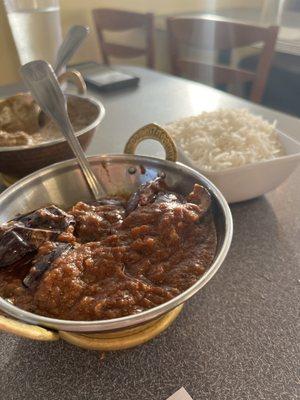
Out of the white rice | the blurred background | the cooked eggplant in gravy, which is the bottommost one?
the blurred background

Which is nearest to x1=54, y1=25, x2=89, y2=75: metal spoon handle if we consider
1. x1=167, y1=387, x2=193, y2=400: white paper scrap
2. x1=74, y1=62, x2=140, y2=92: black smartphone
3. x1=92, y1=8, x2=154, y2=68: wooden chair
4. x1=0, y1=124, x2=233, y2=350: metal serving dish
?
x1=0, y1=124, x2=233, y2=350: metal serving dish

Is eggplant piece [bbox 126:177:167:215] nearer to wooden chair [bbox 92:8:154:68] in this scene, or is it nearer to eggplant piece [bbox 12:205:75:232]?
eggplant piece [bbox 12:205:75:232]

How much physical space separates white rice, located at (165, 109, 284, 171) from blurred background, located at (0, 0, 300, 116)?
1032 mm

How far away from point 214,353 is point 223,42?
1.73 meters

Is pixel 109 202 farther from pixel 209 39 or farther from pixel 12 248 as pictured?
pixel 209 39

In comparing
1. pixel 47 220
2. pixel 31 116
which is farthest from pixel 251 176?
pixel 31 116

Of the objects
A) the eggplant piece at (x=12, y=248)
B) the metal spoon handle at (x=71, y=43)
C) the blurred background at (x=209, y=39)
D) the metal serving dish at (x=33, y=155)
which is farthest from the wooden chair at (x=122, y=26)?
the eggplant piece at (x=12, y=248)

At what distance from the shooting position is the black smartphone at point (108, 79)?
5.38 feet

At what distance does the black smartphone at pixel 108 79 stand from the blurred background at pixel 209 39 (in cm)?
56

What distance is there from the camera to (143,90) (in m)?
1.66

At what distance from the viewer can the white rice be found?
0.80 m

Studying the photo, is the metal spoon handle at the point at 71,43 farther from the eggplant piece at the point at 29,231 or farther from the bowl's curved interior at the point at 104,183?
the eggplant piece at the point at 29,231

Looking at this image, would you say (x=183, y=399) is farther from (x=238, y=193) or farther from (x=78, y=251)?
(x=238, y=193)

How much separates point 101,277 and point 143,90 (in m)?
1.29
